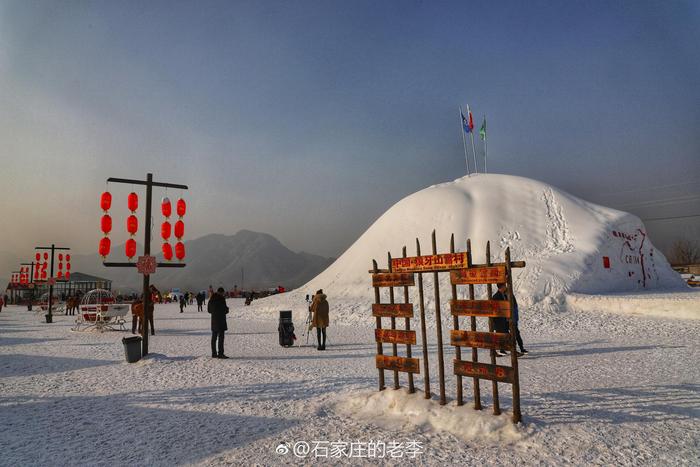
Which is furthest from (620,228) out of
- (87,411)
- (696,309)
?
(87,411)

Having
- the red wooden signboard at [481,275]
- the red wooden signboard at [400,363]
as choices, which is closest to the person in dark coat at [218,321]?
the red wooden signboard at [400,363]

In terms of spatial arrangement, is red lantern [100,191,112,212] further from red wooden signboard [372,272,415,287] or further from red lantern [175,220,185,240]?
red wooden signboard [372,272,415,287]

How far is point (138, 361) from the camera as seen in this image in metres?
11.7

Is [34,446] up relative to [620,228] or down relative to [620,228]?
down

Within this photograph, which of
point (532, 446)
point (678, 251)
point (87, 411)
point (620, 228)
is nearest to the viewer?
point (532, 446)

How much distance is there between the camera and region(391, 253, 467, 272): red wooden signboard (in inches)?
257

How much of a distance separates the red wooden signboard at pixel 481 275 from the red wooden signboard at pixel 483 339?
74cm

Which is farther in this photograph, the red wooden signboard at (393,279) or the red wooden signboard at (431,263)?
the red wooden signboard at (393,279)

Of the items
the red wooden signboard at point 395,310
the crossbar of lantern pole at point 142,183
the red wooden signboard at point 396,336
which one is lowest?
the red wooden signboard at point 396,336

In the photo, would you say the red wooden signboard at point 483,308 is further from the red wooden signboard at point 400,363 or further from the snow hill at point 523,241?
the snow hill at point 523,241

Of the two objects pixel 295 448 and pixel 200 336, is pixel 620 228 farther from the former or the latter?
pixel 295 448

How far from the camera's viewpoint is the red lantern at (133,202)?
14164 millimetres

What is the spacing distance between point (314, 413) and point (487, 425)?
2.73 m

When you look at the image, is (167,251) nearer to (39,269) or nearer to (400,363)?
(400,363)
